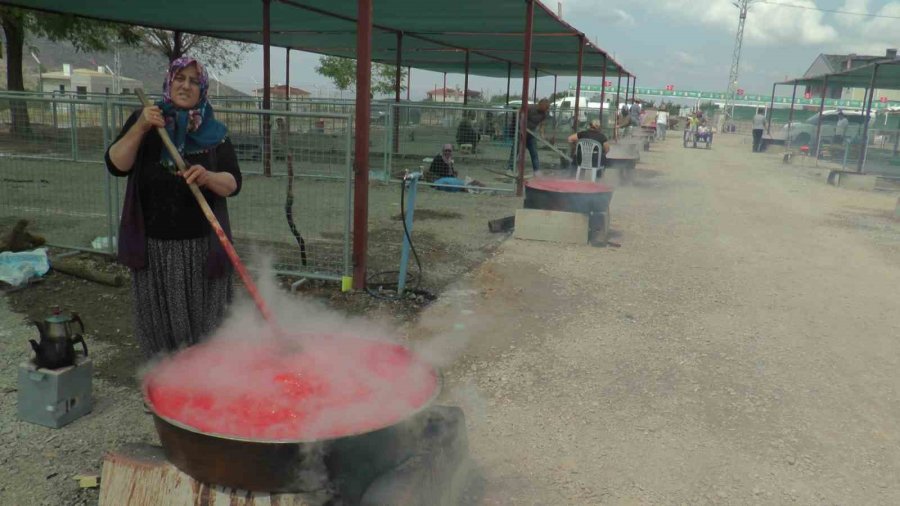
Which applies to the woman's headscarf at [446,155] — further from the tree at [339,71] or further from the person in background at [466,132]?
the tree at [339,71]

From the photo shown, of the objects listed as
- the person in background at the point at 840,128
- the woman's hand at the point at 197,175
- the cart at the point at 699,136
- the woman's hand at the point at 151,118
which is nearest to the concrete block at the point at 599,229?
the woman's hand at the point at 197,175

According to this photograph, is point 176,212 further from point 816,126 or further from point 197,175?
point 816,126

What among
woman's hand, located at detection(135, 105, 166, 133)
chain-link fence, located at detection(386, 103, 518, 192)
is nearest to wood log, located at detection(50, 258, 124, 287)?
woman's hand, located at detection(135, 105, 166, 133)

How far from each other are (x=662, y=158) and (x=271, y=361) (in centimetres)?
2134

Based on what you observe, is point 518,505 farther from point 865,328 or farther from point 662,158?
point 662,158

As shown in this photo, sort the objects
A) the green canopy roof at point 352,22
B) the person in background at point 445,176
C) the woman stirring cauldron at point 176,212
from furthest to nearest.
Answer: the person in background at point 445,176
the green canopy roof at point 352,22
the woman stirring cauldron at point 176,212

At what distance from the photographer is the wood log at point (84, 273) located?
5.38 metres

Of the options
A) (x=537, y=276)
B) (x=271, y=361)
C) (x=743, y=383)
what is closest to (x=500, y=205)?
(x=537, y=276)

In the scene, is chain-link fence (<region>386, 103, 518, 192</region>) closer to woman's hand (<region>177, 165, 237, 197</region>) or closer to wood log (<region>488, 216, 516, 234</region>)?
wood log (<region>488, 216, 516, 234</region>)

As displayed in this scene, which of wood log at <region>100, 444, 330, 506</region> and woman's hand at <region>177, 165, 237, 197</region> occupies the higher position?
woman's hand at <region>177, 165, 237, 197</region>

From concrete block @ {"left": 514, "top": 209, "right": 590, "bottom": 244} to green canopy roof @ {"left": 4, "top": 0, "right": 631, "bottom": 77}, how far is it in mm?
3305

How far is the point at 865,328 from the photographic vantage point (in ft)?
16.8

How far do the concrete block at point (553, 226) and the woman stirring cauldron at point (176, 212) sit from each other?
17.0 ft

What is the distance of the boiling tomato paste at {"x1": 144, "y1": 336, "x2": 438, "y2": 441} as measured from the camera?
6.10 ft
